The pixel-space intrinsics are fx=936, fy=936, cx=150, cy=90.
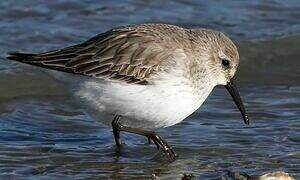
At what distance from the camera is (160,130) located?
382 inches

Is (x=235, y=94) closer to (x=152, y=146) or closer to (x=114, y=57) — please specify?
(x=152, y=146)

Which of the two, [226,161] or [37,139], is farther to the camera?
[37,139]

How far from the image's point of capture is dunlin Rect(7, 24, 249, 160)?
8.42 meters

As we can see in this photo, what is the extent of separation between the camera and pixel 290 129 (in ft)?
31.2

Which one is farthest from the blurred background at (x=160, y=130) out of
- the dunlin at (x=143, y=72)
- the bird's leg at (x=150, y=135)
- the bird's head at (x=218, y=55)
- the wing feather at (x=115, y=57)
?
the wing feather at (x=115, y=57)

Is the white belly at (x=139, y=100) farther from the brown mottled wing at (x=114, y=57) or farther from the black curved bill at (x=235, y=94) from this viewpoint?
the black curved bill at (x=235, y=94)

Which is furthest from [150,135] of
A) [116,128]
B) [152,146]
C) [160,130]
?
[160,130]

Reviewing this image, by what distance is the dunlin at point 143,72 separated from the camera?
27.6 ft

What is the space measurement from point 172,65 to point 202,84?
0.37 m

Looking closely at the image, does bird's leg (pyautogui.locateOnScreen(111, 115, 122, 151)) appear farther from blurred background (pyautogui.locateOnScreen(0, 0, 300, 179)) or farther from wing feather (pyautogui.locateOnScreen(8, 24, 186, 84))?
wing feather (pyautogui.locateOnScreen(8, 24, 186, 84))

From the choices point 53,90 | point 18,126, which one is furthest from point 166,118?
point 53,90

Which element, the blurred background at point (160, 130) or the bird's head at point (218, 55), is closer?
the blurred background at point (160, 130)

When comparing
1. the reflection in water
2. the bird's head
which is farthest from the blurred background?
the bird's head

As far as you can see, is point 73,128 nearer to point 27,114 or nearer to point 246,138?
point 27,114
